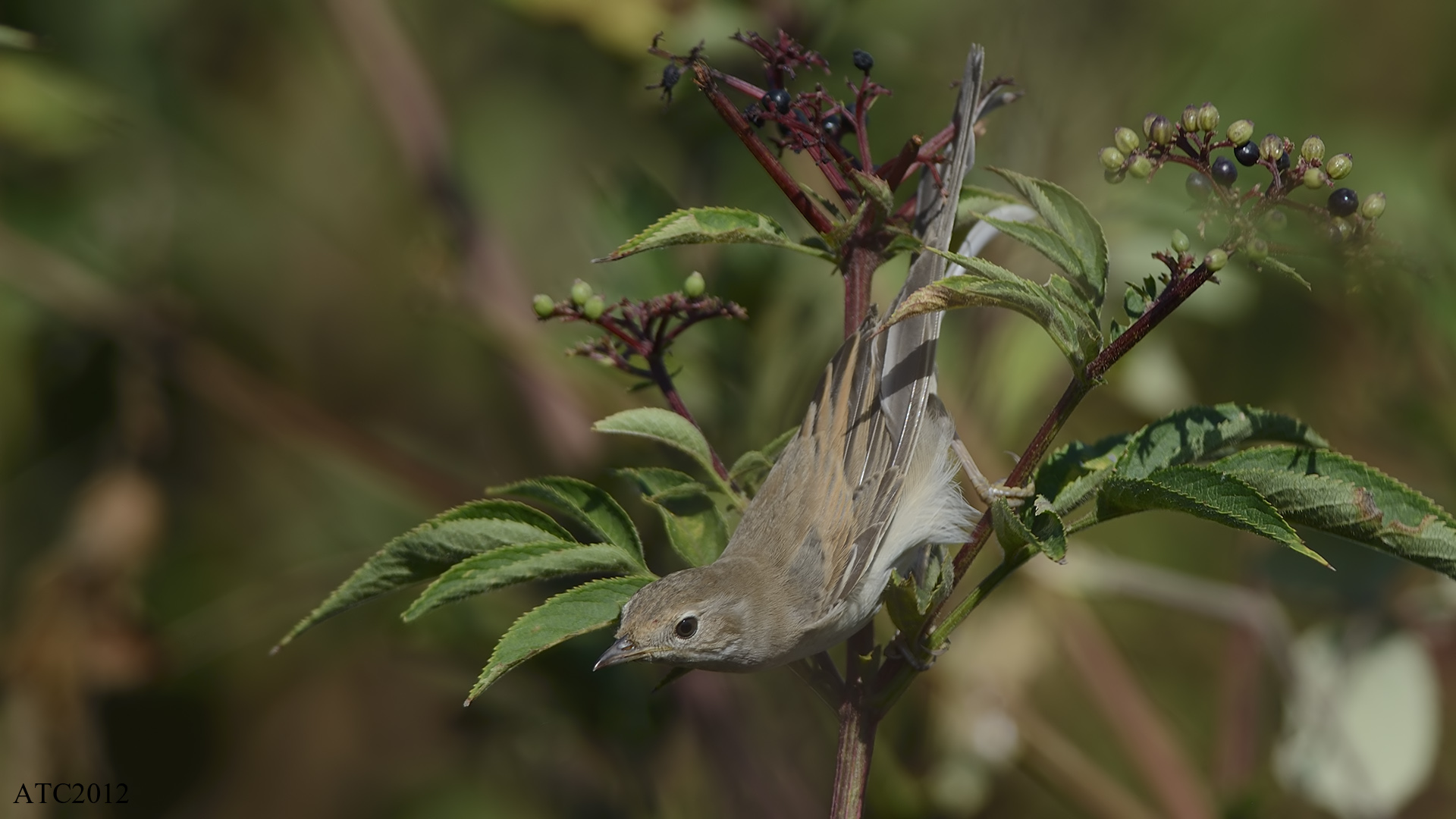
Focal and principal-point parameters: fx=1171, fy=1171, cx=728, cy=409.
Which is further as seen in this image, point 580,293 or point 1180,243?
point 580,293

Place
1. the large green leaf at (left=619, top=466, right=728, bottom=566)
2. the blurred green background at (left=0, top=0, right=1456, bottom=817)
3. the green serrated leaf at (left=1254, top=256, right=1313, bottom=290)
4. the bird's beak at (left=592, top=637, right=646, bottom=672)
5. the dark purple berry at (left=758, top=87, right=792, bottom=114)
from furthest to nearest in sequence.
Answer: the blurred green background at (left=0, top=0, right=1456, bottom=817), the bird's beak at (left=592, top=637, right=646, bottom=672), the large green leaf at (left=619, top=466, right=728, bottom=566), the dark purple berry at (left=758, top=87, right=792, bottom=114), the green serrated leaf at (left=1254, top=256, right=1313, bottom=290)

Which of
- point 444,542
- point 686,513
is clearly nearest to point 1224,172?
point 686,513

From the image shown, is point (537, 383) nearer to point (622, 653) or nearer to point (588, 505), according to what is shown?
point (622, 653)

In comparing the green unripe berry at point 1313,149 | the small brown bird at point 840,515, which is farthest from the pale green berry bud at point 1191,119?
the small brown bird at point 840,515

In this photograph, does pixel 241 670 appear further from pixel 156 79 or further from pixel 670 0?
pixel 670 0

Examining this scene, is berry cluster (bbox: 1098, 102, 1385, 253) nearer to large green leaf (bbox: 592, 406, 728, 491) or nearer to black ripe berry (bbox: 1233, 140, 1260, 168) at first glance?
black ripe berry (bbox: 1233, 140, 1260, 168)

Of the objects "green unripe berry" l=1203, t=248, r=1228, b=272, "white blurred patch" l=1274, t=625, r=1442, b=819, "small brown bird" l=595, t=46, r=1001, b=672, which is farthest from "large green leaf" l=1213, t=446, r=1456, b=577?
"white blurred patch" l=1274, t=625, r=1442, b=819
